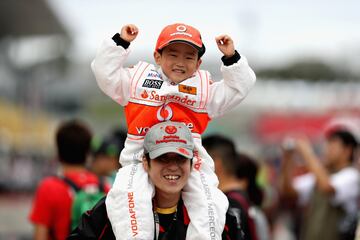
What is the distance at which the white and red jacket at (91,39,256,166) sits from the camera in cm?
463

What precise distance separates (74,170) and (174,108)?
88.3 inches

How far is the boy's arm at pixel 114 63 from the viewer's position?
4633 millimetres

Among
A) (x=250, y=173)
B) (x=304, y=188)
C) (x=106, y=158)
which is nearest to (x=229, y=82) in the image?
(x=250, y=173)

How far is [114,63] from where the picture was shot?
464 cm


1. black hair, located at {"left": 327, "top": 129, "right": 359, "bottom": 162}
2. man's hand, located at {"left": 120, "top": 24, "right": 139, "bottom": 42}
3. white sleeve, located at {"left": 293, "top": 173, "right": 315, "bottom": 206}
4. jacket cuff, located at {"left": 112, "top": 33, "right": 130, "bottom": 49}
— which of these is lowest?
jacket cuff, located at {"left": 112, "top": 33, "right": 130, "bottom": 49}

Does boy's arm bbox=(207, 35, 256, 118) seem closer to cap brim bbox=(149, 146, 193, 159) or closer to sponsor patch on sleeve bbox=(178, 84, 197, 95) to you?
sponsor patch on sleeve bbox=(178, 84, 197, 95)

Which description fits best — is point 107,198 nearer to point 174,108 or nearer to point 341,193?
point 174,108

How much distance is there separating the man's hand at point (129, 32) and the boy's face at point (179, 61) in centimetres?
19

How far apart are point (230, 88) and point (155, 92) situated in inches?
18.1

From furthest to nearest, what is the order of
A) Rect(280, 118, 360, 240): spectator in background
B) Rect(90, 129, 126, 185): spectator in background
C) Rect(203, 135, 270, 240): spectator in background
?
Rect(90, 129, 126, 185): spectator in background → Rect(280, 118, 360, 240): spectator in background → Rect(203, 135, 270, 240): spectator in background

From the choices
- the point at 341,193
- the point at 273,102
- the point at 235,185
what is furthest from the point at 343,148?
the point at 273,102

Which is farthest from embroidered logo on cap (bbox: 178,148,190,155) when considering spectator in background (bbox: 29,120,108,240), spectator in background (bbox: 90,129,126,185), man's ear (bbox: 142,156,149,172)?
spectator in background (bbox: 90,129,126,185)

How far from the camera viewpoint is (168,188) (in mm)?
4512

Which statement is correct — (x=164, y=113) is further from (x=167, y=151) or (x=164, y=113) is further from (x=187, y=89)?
(x=167, y=151)
